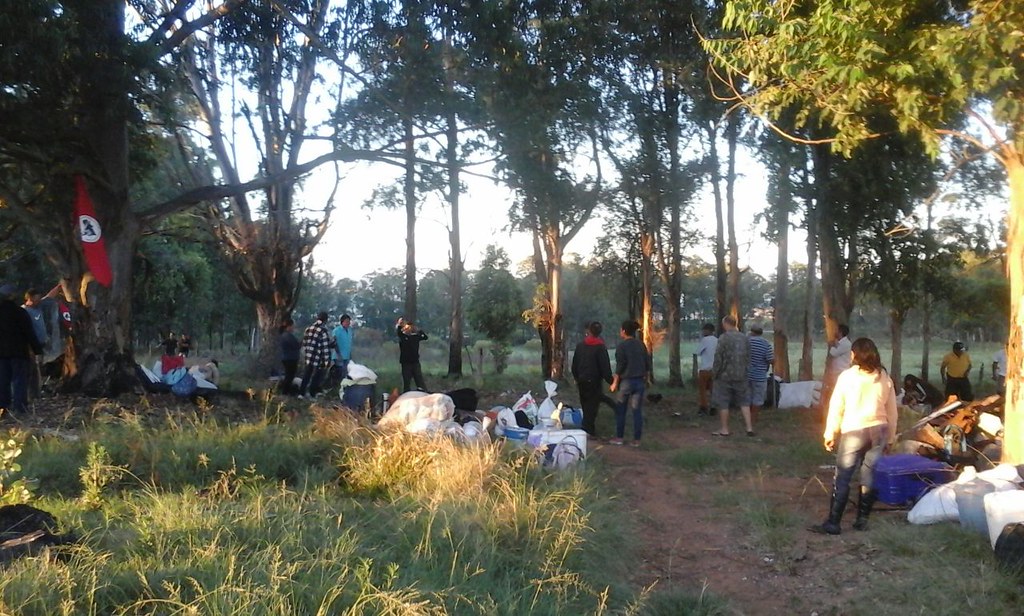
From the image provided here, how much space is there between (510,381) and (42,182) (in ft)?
39.4

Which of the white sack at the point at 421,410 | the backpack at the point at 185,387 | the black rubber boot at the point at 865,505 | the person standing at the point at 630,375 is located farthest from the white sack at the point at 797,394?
the backpack at the point at 185,387

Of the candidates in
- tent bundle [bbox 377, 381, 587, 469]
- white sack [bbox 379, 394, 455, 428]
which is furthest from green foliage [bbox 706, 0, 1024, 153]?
white sack [bbox 379, 394, 455, 428]

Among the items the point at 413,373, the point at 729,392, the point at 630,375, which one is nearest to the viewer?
the point at 630,375

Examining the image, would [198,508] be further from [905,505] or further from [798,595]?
[905,505]

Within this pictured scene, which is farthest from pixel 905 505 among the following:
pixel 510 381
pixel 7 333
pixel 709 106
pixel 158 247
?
pixel 158 247

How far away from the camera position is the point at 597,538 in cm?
636

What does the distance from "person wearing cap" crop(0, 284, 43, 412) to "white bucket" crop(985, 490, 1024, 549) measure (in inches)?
395

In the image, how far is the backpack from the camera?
43.7ft

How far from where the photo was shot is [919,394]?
14.8 metres

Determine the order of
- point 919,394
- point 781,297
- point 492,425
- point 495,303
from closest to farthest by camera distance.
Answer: point 492,425
point 919,394
point 781,297
point 495,303

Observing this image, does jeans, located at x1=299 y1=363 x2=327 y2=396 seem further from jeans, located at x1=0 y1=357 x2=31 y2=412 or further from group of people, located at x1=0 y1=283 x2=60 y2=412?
jeans, located at x1=0 y1=357 x2=31 y2=412

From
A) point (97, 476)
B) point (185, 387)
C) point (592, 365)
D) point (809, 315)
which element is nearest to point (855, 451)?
point (592, 365)

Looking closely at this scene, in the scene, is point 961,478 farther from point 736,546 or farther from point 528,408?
point 528,408

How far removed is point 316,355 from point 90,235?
3843 millimetres
